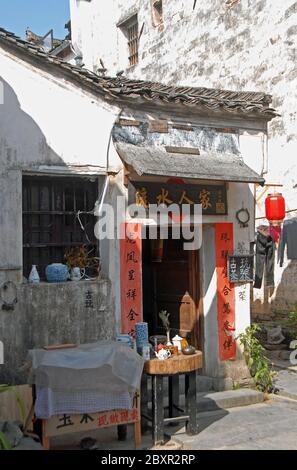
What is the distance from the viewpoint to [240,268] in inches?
371

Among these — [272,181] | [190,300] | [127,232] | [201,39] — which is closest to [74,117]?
[127,232]

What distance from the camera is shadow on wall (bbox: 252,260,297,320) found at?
44.1 feet

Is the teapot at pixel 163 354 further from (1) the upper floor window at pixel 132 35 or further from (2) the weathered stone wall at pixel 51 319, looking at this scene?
(1) the upper floor window at pixel 132 35

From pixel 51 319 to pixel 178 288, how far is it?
10.8ft

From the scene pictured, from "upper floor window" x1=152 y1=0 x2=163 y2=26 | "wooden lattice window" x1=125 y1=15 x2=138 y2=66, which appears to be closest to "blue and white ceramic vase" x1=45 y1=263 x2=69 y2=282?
"upper floor window" x1=152 y1=0 x2=163 y2=26

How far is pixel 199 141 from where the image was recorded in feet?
30.2

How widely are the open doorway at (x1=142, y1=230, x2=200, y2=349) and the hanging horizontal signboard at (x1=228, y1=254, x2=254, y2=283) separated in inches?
23.9

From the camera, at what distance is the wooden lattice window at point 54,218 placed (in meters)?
7.99

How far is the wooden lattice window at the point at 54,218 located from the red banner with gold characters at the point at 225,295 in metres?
2.19

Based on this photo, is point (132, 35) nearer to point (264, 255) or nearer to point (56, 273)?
point (264, 255)

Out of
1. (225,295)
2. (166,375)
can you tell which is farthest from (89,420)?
(225,295)

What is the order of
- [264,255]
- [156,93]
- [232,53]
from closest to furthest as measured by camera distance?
1. [156,93]
2. [264,255]
3. [232,53]

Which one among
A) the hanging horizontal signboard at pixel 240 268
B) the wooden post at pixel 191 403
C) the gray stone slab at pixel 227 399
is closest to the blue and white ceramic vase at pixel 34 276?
the wooden post at pixel 191 403
